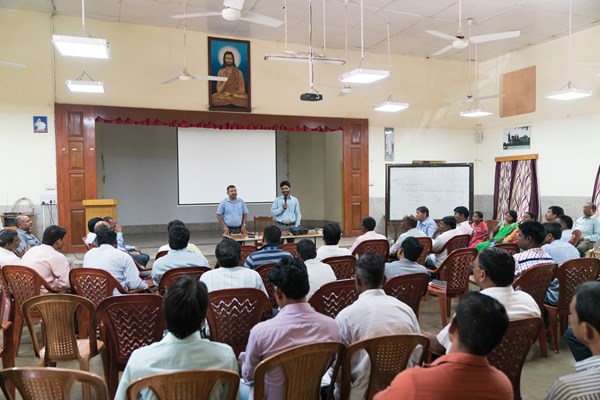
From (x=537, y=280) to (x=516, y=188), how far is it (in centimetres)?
741

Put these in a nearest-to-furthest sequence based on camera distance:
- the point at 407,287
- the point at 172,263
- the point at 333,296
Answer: the point at 333,296 → the point at 407,287 → the point at 172,263

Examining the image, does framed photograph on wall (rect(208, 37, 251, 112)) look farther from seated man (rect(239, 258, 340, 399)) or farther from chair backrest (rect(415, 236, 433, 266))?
seated man (rect(239, 258, 340, 399))

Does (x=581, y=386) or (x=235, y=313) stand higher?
(x=581, y=386)

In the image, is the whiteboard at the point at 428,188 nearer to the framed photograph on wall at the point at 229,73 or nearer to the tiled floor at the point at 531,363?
the framed photograph on wall at the point at 229,73

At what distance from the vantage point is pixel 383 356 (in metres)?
1.98

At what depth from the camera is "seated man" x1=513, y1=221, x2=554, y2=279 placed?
146 inches

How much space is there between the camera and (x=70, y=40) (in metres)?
4.03

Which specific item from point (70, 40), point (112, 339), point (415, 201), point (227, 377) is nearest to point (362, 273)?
point (227, 377)

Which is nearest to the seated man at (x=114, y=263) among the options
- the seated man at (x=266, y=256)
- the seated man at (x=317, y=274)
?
the seated man at (x=266, y=256)

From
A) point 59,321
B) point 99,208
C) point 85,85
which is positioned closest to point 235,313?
point 59,321

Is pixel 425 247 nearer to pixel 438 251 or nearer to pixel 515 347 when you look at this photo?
pixel 438 251

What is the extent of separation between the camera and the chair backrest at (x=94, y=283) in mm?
3355

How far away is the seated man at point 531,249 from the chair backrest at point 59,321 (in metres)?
3.37

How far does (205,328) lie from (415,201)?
804cm
